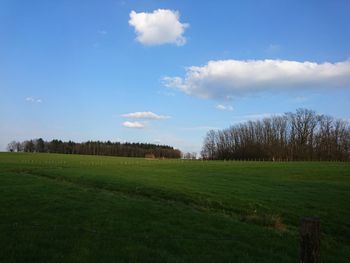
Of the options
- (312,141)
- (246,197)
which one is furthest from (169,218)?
(312,141)

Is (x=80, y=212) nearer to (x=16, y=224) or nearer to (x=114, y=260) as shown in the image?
(x=16, y=224)

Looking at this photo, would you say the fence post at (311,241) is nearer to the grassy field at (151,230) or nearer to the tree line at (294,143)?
the grassy field at (151,230)

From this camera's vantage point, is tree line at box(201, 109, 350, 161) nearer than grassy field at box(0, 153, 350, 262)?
No

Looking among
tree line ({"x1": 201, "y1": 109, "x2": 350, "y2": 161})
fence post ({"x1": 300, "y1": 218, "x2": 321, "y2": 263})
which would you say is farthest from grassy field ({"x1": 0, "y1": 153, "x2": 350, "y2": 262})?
tree line ({"x1": 201, "y1": 109, "x2": 350, "y2": 161})

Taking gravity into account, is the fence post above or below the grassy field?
above

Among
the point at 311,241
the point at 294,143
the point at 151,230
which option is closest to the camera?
the point at 311,241

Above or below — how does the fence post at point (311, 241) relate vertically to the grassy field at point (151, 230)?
above

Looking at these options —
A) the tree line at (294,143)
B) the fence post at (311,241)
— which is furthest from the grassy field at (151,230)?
the tree line at (294,143)

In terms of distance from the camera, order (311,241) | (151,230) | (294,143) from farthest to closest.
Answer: (294,143), (151,230), (311,241)

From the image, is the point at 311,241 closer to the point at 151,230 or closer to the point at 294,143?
the point at 151,230

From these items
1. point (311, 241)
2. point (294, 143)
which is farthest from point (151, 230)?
point (294, 143)

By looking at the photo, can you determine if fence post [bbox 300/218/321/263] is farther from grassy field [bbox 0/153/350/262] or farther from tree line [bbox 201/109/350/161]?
tree line [bbox 201/109/350/161]

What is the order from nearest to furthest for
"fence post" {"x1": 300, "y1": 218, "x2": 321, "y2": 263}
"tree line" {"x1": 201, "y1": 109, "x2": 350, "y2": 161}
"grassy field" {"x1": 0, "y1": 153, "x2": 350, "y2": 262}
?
"fence post" {"x1": 300, "y1": 218, "x2": 321, "y2": 263} < "grassy field" {"x1": 0, "y1": 153, "x2": 350, "y2": 262} < "tree line" {"x1": 201, "y1": 109, "x2": 350, "y2": 161}

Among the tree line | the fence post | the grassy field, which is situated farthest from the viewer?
the tree line
